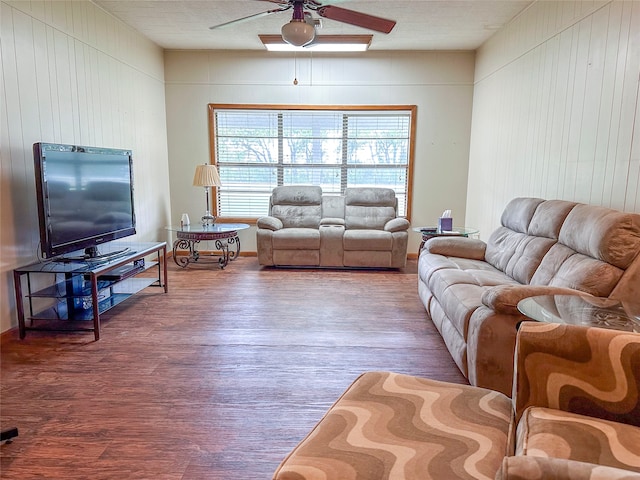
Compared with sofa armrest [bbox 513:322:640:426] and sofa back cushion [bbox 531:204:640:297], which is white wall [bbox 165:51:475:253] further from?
sofa armrest [bbox 513:322:640:426]

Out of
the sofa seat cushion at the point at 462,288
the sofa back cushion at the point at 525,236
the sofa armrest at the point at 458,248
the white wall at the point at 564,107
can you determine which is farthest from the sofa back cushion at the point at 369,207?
the sofa seat cushion at the point at 462,288

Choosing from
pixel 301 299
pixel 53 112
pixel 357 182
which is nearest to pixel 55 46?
pixel 53 112

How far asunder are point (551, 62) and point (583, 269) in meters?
2.12

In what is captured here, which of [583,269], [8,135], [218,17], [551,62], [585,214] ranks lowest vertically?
[583,269]

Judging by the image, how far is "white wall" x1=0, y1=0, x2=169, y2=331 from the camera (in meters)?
2.98

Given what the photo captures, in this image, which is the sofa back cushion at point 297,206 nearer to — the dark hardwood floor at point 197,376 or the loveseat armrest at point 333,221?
the loveseat armrest at point 333,221

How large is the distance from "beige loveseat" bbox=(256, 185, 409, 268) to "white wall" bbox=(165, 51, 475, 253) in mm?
830

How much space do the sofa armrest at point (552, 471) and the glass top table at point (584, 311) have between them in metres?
0.97

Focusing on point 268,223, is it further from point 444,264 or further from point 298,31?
point 298,31

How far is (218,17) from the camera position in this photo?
4.36 meters

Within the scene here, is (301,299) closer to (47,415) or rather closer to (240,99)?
(47,415)

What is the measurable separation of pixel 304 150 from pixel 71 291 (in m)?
3.62

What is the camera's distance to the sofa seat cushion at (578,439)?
1078 millimetres

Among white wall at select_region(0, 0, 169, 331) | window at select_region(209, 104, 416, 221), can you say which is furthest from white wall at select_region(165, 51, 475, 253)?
white wall at select_region(0, 0, 169, 331)
